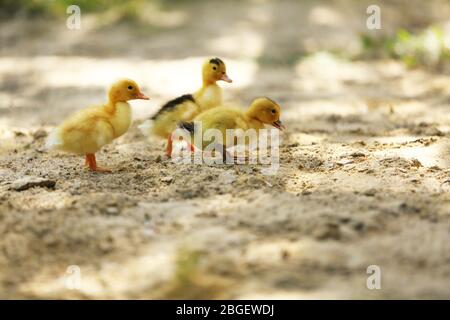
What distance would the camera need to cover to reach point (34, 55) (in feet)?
33.0

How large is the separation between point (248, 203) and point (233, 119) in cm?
104

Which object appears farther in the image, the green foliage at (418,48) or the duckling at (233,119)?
the green foliage at (418,48)

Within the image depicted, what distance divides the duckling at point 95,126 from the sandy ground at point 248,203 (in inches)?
9.6

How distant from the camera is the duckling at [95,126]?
4801 mm

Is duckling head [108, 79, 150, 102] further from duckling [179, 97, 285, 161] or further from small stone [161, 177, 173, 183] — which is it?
Result: small stone [161, 177, 173, 183]

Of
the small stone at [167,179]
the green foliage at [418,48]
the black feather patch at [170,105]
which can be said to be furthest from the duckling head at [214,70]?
the green foliage at [418,48]

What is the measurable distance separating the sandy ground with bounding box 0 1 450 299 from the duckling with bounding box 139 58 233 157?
0.26m

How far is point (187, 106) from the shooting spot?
543 cm

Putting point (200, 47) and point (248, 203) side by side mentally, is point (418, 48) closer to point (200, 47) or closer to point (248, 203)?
point (200, 47)

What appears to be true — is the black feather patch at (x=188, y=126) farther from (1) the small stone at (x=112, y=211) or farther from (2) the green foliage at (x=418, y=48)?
(2) the green foliage at (x=418, y=48)

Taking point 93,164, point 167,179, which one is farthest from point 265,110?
Answer: point 93,164

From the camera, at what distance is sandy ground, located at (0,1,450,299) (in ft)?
11.0

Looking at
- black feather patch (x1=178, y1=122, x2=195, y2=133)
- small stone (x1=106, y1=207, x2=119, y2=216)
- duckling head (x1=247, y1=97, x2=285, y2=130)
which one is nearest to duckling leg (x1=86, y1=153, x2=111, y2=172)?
black feather patch (x1=178, y1=122, x2=195, y2=133)

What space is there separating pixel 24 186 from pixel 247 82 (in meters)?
4.72
